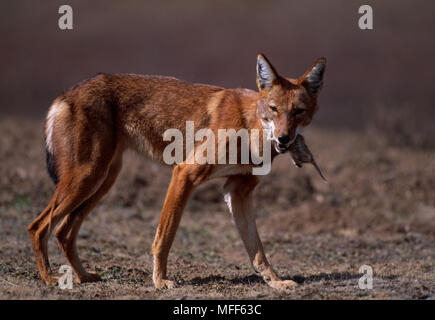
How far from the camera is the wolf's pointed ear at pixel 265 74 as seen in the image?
579 cm

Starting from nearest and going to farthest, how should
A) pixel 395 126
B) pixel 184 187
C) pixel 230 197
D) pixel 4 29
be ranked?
1. pixel 184 187
2. pixel 230 197
3. pixel 395 126
4. pixel 4 29

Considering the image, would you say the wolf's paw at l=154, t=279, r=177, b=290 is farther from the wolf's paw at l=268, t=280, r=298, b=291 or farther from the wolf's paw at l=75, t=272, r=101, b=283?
the wolf's paw at l=268, t=280, r=298, b=291

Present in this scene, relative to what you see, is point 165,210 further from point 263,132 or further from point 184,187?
point 263,132

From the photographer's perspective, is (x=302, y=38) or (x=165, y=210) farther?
(x=302, y=38)

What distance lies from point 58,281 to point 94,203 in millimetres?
905

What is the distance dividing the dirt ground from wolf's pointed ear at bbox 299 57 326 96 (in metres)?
1.81

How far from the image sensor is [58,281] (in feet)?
19.0

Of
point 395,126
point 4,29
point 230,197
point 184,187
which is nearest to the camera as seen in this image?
point 184,187

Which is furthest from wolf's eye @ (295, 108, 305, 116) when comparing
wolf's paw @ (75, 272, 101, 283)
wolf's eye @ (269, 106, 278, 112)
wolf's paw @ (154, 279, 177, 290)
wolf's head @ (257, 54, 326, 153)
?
wolf's paw @ (75, 272, 101, 283)

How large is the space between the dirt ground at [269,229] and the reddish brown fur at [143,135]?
0.40 metres

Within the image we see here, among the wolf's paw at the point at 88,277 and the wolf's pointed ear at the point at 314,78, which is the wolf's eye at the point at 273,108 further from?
the wolf's paw at the point at 88,277

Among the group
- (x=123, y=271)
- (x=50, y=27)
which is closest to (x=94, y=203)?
(x=123, y=271)

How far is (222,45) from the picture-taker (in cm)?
1859

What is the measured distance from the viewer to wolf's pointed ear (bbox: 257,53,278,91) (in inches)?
228
